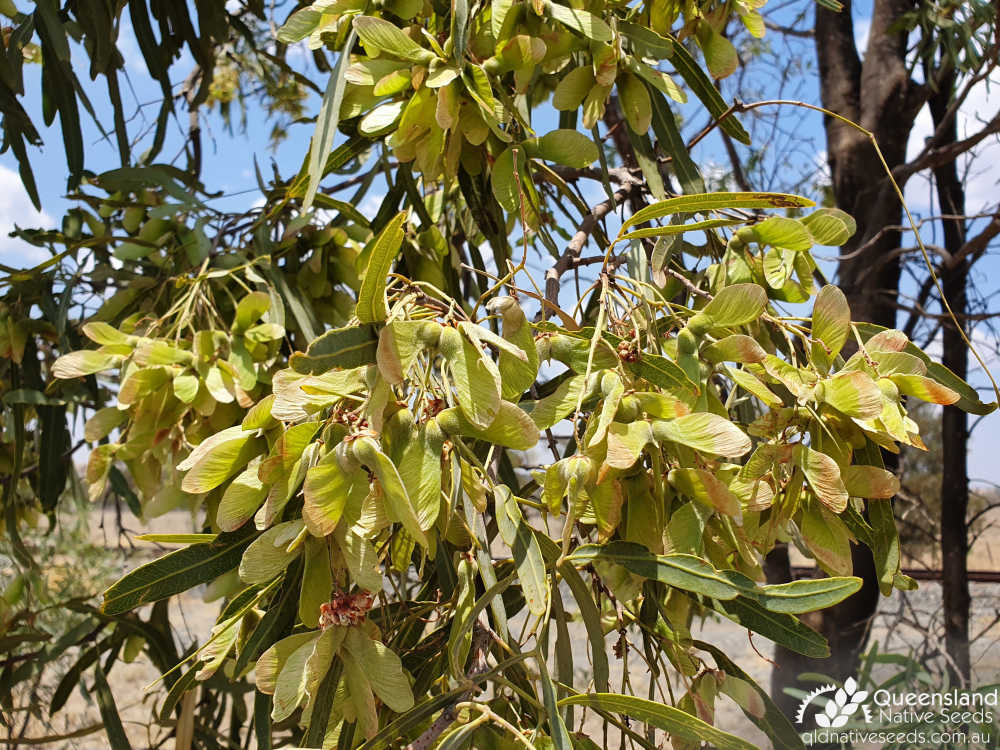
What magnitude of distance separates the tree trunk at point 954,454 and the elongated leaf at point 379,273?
4.72 ft

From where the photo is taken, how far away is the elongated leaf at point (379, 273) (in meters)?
0.36

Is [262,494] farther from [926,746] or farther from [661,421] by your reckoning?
[926,746]

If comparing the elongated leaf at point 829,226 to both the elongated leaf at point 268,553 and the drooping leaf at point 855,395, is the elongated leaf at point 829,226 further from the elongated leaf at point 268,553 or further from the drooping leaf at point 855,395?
the elongated leaf at point 268,553

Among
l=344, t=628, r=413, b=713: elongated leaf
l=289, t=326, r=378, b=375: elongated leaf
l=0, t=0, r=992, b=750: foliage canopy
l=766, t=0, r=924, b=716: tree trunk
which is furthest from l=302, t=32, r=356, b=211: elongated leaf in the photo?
l=766, t=0, r=924, b=716: tree trunk

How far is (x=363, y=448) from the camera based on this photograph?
0.34 metres

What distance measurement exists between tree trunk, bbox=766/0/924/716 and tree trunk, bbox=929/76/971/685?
0.11m

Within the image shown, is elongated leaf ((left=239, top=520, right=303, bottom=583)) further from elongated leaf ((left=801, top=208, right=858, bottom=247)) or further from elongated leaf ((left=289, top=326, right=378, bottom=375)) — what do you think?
elongated leaf ((left=801, top=208, right=858, bottom=247))

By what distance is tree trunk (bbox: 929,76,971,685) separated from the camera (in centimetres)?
166

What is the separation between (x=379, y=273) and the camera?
0.37 meters

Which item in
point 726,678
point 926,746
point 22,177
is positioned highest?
point 22,177

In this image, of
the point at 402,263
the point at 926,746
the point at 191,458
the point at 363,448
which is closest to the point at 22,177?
the point at 402,263

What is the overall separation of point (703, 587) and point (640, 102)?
361mm

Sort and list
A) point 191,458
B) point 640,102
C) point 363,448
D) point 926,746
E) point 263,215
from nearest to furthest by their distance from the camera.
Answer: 1. point 363,448
2. point 191,458
3. point 640,102
4. point 263,215
5. point 926,746

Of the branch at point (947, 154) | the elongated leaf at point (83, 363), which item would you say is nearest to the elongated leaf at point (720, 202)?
the elongated leaf at point (83, 363)
